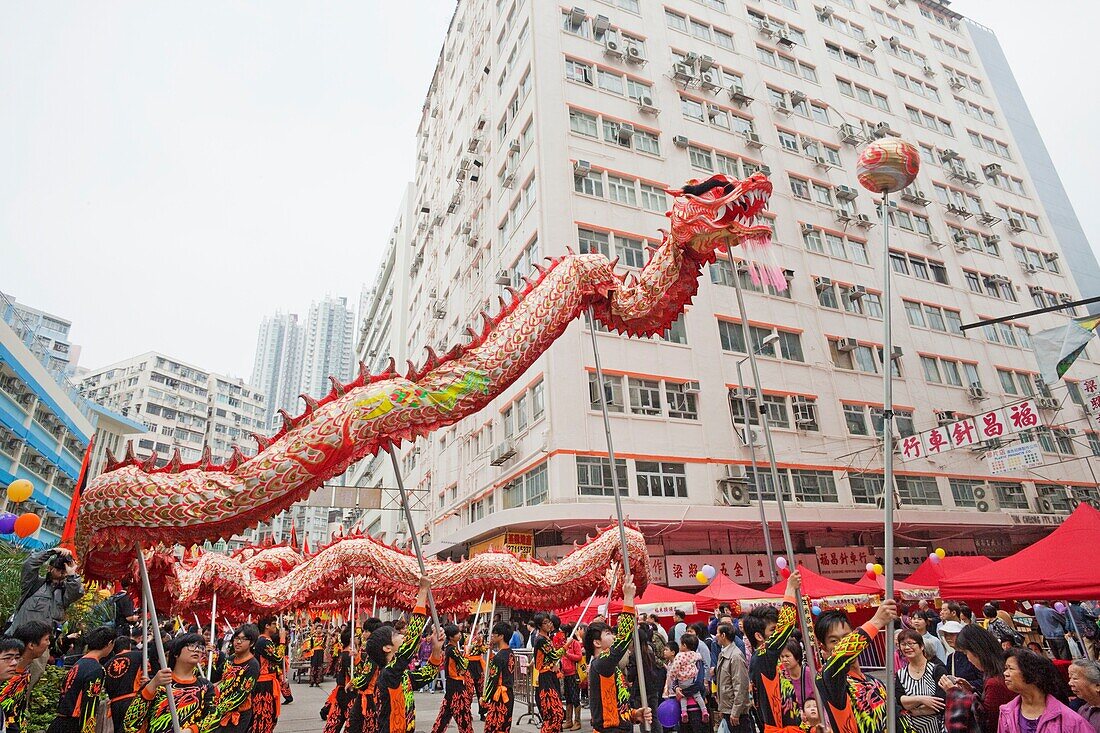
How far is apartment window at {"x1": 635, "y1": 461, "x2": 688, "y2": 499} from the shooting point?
16.2m

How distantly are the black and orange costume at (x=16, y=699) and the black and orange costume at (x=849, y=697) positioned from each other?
15.4 ft

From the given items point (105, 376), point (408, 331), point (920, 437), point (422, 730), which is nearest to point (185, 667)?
point (422, 730)

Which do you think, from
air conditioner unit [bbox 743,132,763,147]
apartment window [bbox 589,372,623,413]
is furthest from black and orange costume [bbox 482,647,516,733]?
air conditioner unit [bbox 743,132,763,147]

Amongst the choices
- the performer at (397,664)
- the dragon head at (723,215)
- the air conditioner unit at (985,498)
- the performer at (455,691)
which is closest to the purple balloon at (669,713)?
the performer at (455,691)

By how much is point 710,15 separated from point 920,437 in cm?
1818

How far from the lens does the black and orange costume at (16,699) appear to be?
379cm

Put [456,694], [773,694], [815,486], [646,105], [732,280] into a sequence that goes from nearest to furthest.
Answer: [773,694], [456,694], [732,280], [815,486], [646,105]

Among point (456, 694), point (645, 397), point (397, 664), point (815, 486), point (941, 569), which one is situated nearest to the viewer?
point (397, 664)

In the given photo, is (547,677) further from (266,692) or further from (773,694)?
(773,694)

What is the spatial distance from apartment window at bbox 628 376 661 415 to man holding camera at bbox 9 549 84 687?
13.0 m

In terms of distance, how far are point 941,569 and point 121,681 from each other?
1315cm

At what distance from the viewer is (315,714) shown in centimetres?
1069

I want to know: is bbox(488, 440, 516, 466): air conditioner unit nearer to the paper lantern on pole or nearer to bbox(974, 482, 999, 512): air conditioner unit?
the paper lantern on pole

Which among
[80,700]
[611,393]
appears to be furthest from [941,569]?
[80,700]
